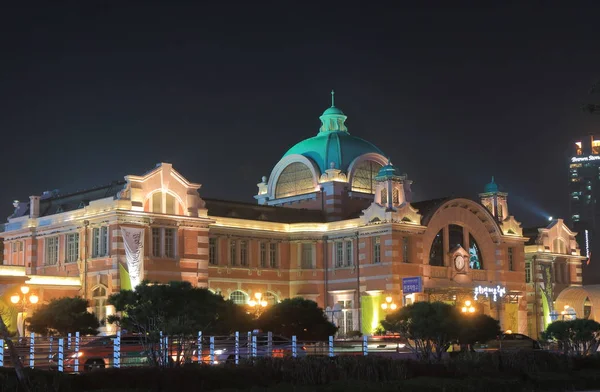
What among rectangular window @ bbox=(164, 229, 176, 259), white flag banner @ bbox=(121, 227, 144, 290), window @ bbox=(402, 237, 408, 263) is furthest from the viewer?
window @ bbox=(402, 237, 408, 263)

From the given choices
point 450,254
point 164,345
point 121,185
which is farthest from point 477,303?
point 164,345

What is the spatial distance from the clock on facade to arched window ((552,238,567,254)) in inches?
642

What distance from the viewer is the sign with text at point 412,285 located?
6919 centimetres

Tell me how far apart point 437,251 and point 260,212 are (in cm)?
1385

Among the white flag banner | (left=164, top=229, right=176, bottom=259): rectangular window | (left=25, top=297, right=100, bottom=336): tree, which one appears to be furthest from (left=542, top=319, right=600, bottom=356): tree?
(left=164, top=229, right=176, bottom=259): rectangular window

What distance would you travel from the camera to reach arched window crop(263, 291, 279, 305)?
247 feet

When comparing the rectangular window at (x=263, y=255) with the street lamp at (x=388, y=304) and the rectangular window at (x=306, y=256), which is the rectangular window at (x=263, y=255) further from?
the street lamp at (x=388, y=304)

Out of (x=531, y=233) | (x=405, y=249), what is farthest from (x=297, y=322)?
A: (x=531, y=233)

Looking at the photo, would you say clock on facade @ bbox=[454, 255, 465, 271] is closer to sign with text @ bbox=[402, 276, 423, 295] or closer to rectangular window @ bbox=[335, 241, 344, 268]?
sign with text @ bbox=[402, 276, 423, 295]

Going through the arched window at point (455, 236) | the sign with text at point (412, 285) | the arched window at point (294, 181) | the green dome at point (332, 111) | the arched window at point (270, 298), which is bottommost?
the arched window at point (270, 298)

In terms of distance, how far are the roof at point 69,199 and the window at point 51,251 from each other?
206 cm

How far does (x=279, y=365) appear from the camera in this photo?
1273 inches

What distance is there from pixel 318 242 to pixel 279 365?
148ft

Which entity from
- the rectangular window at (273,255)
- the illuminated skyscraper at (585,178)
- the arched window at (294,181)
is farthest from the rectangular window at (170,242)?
the illuminated skyscraper at (585,178)
